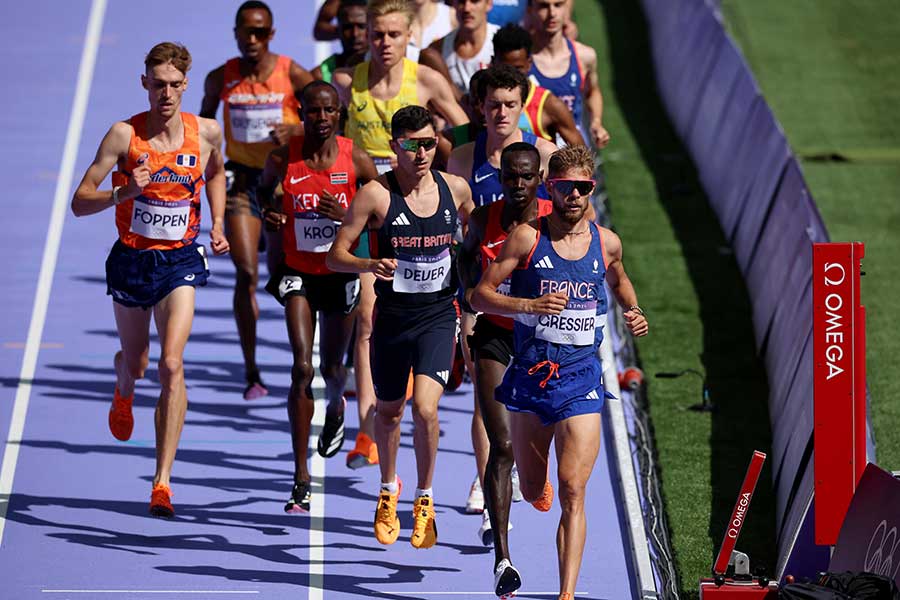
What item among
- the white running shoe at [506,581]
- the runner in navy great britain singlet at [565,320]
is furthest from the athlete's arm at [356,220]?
the white running shoe at [506,581]

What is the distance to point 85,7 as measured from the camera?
24.3 metres

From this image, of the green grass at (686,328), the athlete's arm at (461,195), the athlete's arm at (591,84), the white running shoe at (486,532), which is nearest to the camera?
the athlete's arm at (461,195)

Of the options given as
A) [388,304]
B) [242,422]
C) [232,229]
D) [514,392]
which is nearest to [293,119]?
[232,229]

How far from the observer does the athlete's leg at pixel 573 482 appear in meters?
9.13

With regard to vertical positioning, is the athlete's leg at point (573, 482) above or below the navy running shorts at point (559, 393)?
below

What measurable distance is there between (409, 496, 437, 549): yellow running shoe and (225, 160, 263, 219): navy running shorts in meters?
3.24

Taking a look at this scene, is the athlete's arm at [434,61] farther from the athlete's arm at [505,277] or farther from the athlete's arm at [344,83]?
→ the athlete's arm at [505,277]

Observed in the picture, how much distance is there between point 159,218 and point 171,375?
0.92 metres

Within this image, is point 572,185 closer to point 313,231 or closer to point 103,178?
point 313,231

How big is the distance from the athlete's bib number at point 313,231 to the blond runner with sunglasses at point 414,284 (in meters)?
0.76

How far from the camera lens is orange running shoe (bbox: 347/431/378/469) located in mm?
11672

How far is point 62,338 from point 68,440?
6.80 ft

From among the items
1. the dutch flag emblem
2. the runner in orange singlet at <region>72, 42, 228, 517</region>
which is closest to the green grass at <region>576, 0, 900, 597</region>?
the runner in orange singlet at <region>72, 42, 228, 517</region>

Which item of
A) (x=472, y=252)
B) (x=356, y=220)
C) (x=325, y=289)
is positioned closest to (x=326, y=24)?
(x=325, y=289)
